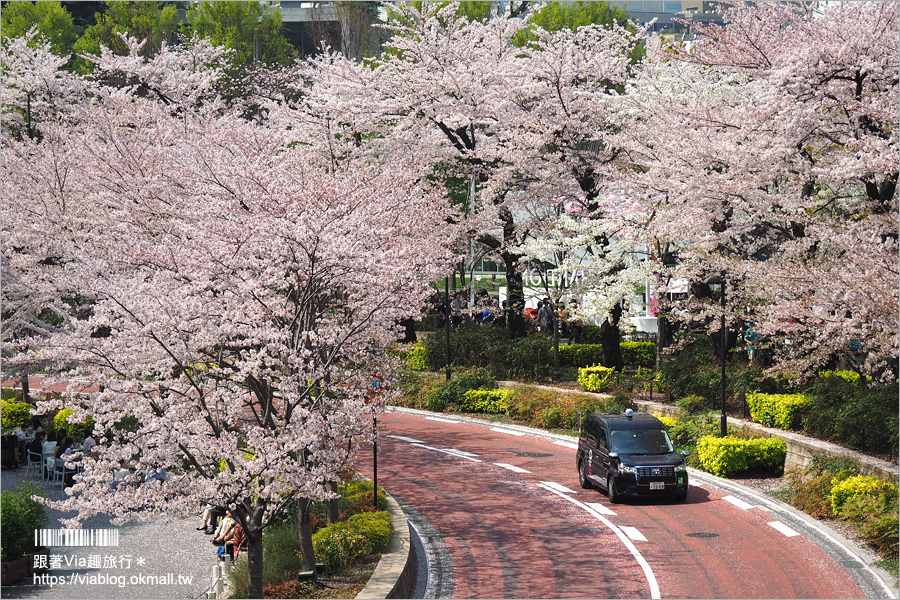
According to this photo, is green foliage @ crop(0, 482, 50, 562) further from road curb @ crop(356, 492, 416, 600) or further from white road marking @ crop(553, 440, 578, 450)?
white road marking @ crop(553, 440, 578, 450)

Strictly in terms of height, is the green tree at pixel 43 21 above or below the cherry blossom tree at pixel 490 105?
above

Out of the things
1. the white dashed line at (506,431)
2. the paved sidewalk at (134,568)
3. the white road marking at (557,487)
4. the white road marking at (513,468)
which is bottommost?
the paved sidewalk at (134,568)

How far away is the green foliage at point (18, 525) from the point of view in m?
15.2

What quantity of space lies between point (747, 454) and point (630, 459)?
3.44 meters

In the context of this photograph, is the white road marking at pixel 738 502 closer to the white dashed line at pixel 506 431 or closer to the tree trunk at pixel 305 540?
the white dashed line at pixel 506 431

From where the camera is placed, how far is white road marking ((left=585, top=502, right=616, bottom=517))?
784 inches

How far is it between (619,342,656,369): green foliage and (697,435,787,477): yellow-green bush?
11825 millimetres

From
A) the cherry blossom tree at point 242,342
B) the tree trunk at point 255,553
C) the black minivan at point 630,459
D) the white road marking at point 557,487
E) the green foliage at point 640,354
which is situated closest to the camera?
the cherry blossom tree at point 242,342

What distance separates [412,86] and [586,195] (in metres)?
7.21

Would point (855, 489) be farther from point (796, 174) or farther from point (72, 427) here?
point (72, 427)

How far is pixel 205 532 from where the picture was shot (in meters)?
Result: 18.6

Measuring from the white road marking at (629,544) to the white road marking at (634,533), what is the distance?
4.0 inches

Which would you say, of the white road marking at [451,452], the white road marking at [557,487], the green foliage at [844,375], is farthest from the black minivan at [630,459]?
the green foliage at [844,375]

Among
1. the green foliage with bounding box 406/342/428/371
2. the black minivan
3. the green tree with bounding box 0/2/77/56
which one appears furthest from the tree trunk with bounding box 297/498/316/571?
the green tree with bounding box 0/2/77/56
